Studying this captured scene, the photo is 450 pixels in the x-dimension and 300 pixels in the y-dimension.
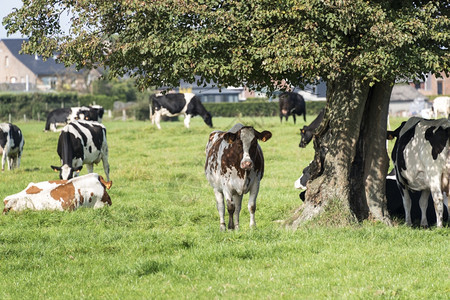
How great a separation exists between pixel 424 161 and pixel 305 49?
318 cm

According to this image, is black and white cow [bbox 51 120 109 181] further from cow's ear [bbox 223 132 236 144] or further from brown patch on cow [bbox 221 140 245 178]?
cow's ear [bbox 223 132 236 144]

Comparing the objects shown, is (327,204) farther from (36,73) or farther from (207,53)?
(36,73)

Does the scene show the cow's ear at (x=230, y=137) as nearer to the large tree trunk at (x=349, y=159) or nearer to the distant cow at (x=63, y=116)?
the large tree trunk at (x=349, y=159)

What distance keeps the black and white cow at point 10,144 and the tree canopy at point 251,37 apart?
1404 cm

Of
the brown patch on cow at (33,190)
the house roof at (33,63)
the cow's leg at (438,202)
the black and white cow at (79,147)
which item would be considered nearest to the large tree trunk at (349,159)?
the cow's leg at (438,202)

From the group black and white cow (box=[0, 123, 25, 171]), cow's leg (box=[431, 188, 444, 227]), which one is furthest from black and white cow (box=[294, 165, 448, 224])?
black and white cow (box=[0, 123, 25, 171])

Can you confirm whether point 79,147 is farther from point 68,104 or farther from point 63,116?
point 68,104

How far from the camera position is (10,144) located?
26.1 meters

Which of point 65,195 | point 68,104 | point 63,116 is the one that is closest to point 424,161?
point 65,195

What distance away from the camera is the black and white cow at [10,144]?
25906 millimetres

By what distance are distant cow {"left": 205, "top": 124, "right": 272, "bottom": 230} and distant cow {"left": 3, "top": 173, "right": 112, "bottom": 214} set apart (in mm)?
3674

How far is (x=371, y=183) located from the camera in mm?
13414

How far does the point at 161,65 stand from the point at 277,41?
210 centimetres

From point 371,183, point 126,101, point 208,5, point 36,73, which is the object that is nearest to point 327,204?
point 371,183
